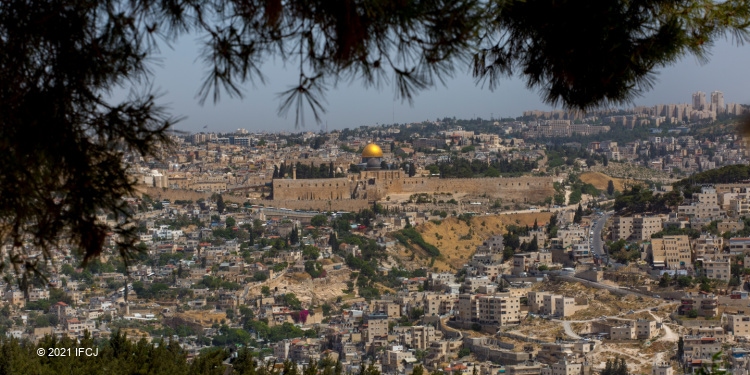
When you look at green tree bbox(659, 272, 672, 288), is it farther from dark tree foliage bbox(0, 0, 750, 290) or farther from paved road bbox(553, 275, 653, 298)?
dark tree foliage bbox(0, 0, 750, 290)

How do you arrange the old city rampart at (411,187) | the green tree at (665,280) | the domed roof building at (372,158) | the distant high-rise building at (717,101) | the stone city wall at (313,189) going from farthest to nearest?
the distant high-rise building at (717,101) < the domed roof building at (372,158) < the stone city wall at (313,189) < the old city rampart at (411,187) < the green tree at (665,280)

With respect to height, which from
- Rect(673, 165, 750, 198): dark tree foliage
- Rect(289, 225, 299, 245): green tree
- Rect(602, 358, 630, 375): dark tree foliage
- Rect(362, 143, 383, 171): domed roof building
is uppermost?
Rect(362, 143, 383, 171): domed roof building

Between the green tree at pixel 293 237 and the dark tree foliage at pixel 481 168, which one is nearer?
the green tree at pixel 293 237

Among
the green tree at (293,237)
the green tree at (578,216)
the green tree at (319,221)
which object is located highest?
the green tree at (578,216)

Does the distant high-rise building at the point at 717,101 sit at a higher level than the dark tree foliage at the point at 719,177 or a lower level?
higher

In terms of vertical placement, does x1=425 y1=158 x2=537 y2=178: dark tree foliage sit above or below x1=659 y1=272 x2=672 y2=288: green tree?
above

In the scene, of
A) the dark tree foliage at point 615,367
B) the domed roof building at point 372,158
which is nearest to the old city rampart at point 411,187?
the domed roof building at point 372,158

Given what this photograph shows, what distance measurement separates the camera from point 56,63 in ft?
11.7

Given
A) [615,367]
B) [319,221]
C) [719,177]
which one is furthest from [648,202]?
[615,367]

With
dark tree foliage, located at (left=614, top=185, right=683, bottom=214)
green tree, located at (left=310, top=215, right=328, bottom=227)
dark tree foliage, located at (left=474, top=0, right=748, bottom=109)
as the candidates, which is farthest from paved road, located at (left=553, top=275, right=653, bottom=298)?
dark tree foliage, located at (left=474, top=0, right=748, bottom=109)

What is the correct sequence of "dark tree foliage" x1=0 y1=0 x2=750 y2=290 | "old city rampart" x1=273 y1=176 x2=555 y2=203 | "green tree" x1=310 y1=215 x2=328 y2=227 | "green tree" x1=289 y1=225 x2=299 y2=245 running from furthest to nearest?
1. "old city rampart" x1=273 y1=176 x2=555 y2=203
2. "green tree" x1=310 y1=215 x2=328 y2=227
3. "green tree" x1=289 y1=225 x2=299 y2=245
4. "dark tree foliage" x1=0 y1=0 x2=750 y2=290

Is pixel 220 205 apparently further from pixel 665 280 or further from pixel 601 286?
pixel 665 280

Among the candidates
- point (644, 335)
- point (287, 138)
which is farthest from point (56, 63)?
point (287, 138)

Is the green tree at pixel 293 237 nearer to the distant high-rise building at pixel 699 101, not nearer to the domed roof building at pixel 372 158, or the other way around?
the domed roof building at pixel 372 158
